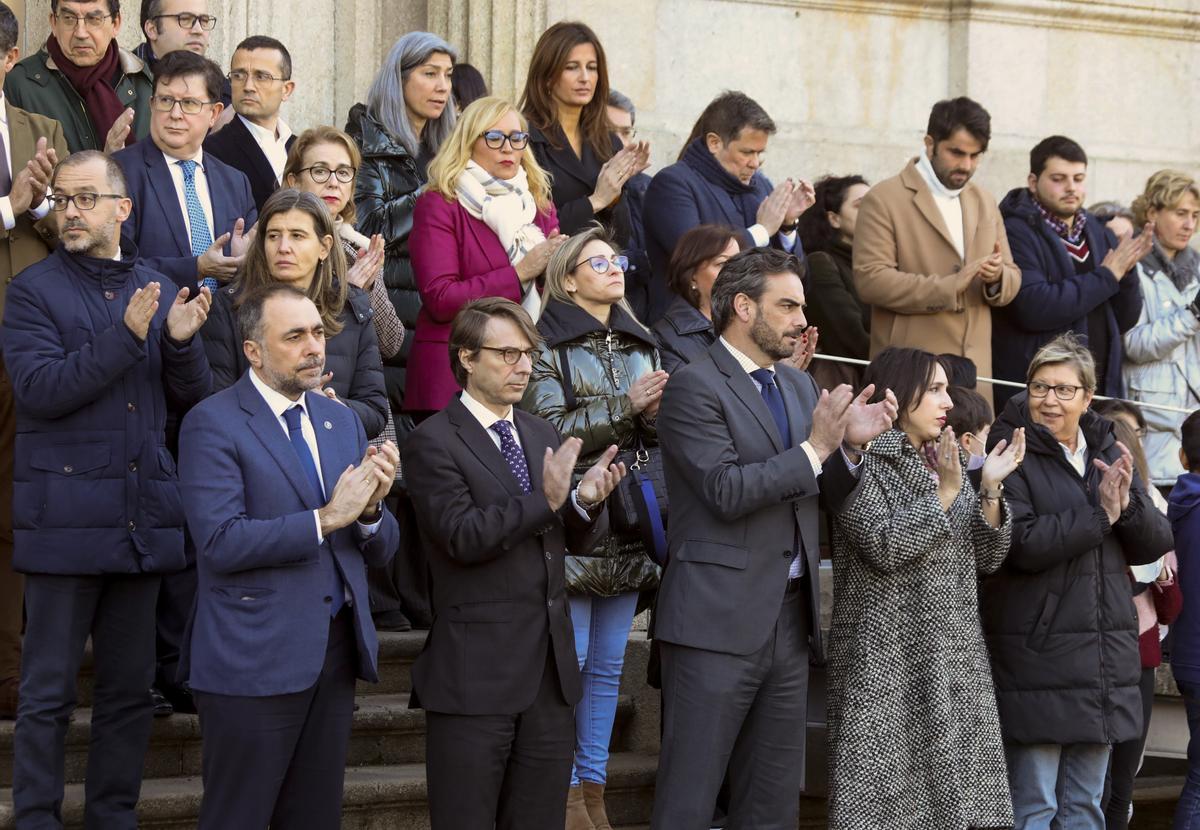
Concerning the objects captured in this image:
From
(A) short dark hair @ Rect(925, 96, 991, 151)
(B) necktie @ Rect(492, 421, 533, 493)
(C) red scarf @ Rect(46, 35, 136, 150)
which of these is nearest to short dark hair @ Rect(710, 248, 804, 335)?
(B) necktie @ Rect(492, 421, 533, 493)

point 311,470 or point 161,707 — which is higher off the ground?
point 311,470

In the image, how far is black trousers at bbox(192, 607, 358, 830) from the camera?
18.4ft

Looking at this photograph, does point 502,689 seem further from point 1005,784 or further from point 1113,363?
point 1113,363

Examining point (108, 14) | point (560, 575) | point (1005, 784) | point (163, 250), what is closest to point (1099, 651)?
point (1005, 784)

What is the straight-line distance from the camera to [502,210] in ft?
25.1

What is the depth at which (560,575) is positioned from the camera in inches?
245

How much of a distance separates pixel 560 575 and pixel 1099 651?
6.79 feet

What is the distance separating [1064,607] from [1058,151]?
9.07 feet

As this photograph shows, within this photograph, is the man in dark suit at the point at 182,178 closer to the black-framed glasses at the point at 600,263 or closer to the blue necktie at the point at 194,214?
the blue necktie at the point at 194,214

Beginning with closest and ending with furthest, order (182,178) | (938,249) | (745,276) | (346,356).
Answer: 1. (745,276)
2. (346,356)
3. (182,178)
4. (938,249)

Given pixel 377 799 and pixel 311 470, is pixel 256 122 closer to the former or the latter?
pixel 311 470

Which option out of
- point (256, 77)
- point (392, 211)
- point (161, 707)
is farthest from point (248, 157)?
point (161, 707)

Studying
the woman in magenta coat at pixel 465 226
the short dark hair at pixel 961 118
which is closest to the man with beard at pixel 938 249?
the short dark hair at pixel 961 118

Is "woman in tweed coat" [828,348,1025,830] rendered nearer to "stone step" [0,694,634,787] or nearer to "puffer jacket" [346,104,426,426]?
"stone step" [0,694,634,787]
